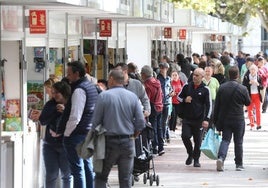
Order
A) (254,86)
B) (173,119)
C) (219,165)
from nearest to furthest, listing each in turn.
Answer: (219,165) → (173,119) → (254,86)

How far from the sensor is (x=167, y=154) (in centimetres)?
2077

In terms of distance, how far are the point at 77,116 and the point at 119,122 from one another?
0.68m

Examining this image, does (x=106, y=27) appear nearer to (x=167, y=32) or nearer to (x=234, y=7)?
(x=167, y=32)

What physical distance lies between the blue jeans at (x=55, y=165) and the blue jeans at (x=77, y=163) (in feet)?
0.87

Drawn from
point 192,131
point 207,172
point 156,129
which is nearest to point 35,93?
point 192,131

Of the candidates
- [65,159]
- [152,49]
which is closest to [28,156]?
[65,159]

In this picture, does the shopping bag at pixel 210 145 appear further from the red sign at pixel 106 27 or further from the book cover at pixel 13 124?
the red sign at pixel 106 27

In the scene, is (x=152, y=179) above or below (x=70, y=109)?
below

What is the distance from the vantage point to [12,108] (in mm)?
14492

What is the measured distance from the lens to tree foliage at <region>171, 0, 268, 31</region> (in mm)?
48750

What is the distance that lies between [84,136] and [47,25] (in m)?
3.19

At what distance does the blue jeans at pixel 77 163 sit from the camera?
42.5ft

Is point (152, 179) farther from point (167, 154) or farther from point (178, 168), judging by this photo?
point (167, 154)

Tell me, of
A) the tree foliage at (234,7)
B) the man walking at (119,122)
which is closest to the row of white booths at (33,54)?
the man walking at (119,122)
